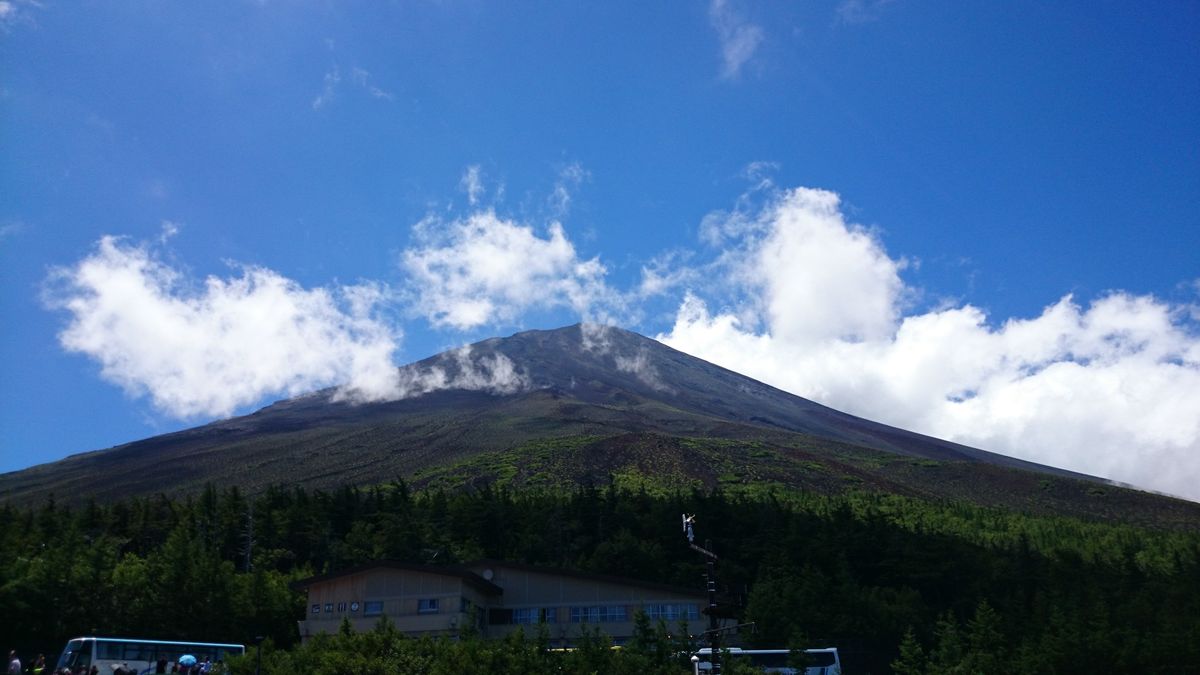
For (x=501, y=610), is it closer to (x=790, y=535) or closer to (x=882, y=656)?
(x=882, y=656)

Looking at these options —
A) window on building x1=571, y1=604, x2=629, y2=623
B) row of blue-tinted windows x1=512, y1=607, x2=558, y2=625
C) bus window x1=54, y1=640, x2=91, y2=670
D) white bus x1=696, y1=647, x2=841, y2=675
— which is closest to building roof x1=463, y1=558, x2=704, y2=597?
window on building x1=571, y1=604, x2=629, y2=623

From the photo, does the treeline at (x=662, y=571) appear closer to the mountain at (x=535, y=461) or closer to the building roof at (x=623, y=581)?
the building roof at (x=623, y=581)

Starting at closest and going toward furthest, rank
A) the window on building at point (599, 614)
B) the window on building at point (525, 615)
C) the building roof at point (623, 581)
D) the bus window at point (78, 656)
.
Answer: the bus window at point (78, 656) → the window on building at point (599, 614) → the building roof at point (623, 581) → the window on building at point (525, 615)

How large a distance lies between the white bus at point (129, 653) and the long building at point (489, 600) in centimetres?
658

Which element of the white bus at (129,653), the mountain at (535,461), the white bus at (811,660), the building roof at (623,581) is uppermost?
the mountain at (535,461)

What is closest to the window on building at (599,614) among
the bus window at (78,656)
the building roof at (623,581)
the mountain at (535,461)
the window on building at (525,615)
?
the building roof at (623,581)

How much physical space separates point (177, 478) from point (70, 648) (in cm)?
11303

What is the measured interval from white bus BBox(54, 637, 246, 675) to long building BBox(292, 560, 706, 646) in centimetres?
658

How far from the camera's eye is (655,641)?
38969mm

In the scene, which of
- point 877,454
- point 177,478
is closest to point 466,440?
point 177,478

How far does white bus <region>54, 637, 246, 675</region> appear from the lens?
38.2 m

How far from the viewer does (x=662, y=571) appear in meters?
63.3

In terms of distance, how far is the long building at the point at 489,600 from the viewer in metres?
46.4

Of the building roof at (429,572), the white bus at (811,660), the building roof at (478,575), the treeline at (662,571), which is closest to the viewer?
the white bus at (811,660)
